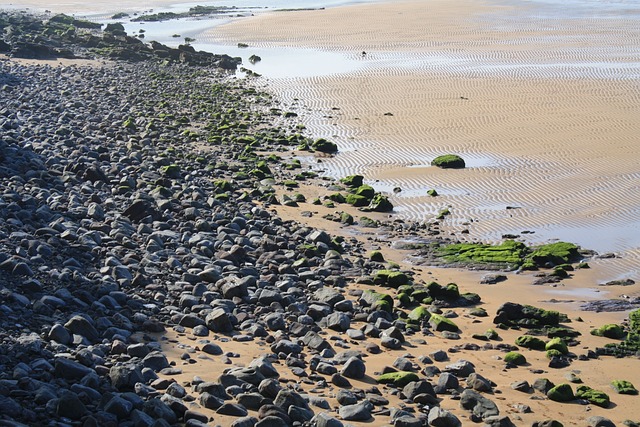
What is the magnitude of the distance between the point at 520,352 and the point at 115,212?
7.23 m

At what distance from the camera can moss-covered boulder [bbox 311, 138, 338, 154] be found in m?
22.2

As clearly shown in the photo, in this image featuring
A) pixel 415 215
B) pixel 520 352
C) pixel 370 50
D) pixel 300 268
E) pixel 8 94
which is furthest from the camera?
pixel 370 50

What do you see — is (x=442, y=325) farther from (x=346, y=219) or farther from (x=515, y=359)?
(x=346, y=219)

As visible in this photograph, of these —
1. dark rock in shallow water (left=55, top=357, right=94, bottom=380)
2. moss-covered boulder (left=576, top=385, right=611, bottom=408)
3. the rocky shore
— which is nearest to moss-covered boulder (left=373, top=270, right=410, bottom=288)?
the rocky shore

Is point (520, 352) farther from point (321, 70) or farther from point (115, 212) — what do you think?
point (321, 70)

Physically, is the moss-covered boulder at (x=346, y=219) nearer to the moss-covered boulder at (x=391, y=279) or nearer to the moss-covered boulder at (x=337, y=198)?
the moss-covered boulder at (x=337, y=198)

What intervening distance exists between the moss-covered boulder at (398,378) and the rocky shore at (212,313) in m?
0.02

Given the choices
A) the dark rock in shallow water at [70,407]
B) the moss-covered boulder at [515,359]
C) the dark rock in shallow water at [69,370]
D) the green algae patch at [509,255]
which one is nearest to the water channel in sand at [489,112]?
the green algae patch at [509,255]

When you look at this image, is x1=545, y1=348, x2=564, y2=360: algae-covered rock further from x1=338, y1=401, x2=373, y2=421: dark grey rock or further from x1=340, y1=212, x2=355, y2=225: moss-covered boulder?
x1=340, y1=212, x2=355, y2=225: moss-covered boulder

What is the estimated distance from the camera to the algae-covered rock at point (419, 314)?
10.7 m

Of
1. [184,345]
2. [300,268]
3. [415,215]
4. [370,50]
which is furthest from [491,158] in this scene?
[370,50]

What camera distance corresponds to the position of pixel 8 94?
2689cm

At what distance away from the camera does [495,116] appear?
2636 cm

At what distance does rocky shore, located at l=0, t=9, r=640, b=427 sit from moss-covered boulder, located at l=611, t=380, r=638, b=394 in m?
0.03
